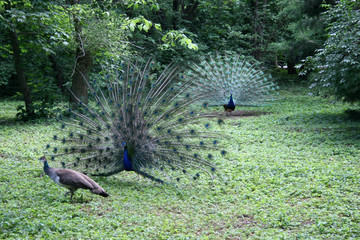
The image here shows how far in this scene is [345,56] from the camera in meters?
10.2

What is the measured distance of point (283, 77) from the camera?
27297 millimetres

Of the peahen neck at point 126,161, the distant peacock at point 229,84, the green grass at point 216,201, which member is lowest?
the green grass at point 216,201

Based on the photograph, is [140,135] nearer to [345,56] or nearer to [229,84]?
[345,56]

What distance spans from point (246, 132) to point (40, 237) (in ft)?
26.8

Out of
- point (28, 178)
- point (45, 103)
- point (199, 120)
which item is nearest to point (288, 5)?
point (45, 103)

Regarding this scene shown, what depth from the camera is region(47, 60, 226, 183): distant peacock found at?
22.0 ft

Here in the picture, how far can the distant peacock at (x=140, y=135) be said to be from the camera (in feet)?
22.0

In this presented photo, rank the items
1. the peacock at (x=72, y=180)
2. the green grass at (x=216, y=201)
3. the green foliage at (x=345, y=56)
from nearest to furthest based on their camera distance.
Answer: the green grass at (x=216, y=201)
the peacock at (x=72, y=180)
the green foliage at (x=345, y=56)

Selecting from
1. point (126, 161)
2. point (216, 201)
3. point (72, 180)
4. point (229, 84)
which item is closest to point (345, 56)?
point (229, 84)

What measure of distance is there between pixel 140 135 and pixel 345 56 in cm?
624

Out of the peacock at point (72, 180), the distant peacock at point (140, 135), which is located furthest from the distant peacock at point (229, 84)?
the peacock at point (72, 180)

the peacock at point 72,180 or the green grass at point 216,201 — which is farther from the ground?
the peacock at point 72,180

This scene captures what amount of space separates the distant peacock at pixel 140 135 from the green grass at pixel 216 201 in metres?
Result: 0.41

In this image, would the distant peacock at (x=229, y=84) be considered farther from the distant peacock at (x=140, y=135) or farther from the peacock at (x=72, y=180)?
the peacock at (x=72, y=180)
